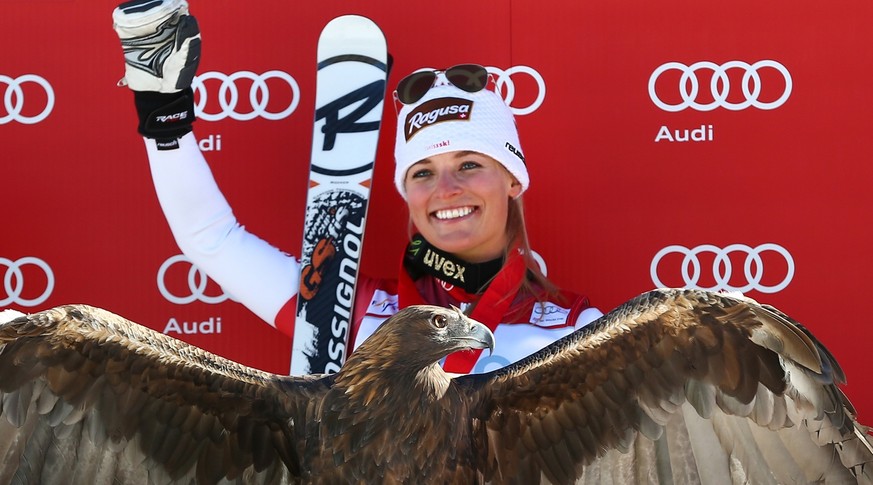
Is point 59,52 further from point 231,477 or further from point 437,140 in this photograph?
point 231,477

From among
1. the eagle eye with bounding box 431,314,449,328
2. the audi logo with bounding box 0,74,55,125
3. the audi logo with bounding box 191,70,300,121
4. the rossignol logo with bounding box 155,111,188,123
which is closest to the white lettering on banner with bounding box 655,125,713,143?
the audi logo with bounding box 191,70,300,121

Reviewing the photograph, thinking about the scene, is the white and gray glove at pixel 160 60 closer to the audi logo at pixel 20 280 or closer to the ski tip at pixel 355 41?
the ski tip at pixel 355 41

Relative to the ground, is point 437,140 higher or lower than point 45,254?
higher

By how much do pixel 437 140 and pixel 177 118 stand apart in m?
0.76

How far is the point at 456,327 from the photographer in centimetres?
235

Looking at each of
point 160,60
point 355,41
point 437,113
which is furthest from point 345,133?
point 160,60

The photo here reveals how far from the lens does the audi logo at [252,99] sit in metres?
3.46

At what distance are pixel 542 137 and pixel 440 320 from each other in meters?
1.26

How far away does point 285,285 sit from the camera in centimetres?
316

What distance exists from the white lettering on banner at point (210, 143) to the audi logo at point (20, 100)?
1.63ft

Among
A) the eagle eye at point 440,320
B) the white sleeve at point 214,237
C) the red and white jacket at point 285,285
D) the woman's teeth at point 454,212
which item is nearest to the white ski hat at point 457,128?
the woman's teeth at point 454,212

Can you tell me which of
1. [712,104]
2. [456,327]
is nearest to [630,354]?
[456,327]

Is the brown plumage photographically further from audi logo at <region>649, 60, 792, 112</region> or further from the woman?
audi logo at <region>649, 60, 792, 112</region>

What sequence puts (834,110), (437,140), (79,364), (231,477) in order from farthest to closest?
(834,110) → (437,140) → (231,477) → (79,364)
